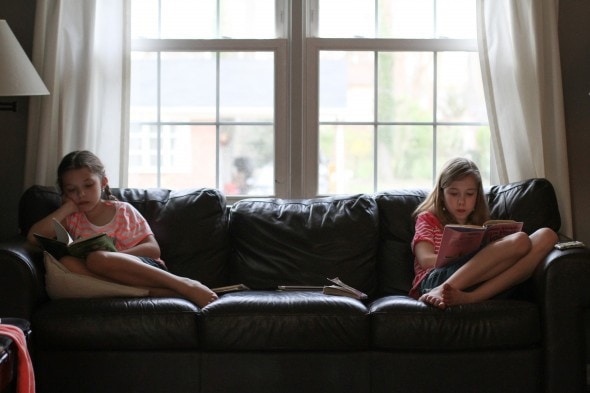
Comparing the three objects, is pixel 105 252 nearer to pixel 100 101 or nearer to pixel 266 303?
pixel 266 303

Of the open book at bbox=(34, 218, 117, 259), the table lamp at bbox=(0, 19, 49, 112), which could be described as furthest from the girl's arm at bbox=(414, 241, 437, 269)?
the table lamp at bbox=(0, 19, 49, 112)

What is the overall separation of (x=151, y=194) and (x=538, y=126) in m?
1.92

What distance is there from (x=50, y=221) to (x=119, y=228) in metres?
0.30

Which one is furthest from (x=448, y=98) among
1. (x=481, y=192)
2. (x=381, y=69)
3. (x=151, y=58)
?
(x=151, y=58)

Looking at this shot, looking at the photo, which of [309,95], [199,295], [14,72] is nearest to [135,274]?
[199,295]

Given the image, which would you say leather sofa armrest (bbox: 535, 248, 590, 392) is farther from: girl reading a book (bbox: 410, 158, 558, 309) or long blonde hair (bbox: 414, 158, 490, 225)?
long blonde hair (bbox: 414, 158, 490, 225)

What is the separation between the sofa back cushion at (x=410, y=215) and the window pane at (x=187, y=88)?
3.62 ft

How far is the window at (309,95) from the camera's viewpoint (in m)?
4.30

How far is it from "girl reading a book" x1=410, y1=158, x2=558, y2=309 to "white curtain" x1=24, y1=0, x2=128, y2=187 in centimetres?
163

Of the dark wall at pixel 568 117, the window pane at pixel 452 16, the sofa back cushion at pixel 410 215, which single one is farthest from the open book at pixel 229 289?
the window pane at pixel 452 16

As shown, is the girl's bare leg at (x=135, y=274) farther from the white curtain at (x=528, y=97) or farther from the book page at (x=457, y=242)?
the white curtain at (x=528, y=97)

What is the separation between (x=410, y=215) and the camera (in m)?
3.81

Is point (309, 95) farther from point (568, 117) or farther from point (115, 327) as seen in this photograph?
point (115, 327)

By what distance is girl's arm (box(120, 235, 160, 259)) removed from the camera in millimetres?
3535
